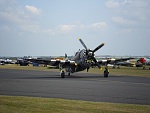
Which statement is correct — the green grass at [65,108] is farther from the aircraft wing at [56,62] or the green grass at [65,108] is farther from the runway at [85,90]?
the aircraft wing at [56,62]

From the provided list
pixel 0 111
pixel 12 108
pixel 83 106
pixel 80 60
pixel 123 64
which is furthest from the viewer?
pixel 123 64

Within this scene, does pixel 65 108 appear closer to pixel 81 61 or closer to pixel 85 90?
pixel 85 90

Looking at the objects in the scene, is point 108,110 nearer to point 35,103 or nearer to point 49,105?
point 49,105

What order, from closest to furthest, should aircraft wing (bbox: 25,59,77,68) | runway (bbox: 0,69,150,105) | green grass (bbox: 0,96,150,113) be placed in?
green grass (bbox: 0,96,150,113)
runway (bbox: 0,69,150,105)
aircraft wing (bbox: 25,59,77,68)

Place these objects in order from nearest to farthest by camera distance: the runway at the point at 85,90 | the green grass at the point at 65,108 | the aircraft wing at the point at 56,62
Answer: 1. the green grass at the point at 65,108
2. the runway at the point at 85,90
3. the aircraft wing at the point at 56,62

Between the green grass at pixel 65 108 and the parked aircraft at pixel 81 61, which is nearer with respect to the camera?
the green grass at pixel 65 108

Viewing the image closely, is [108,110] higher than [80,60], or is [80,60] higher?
[80,60]

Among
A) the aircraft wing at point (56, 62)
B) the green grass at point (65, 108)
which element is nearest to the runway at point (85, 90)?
the green grass at point (65, 108)

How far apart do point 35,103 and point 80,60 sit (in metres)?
26.7

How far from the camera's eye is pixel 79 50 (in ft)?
135

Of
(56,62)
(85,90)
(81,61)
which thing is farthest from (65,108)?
(81,61)

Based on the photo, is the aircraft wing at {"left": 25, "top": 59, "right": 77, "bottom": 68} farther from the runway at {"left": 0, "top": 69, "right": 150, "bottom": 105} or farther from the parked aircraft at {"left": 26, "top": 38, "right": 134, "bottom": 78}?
the runway at {"left": 0, "top": 69, "right": 150, "bottom": 105}

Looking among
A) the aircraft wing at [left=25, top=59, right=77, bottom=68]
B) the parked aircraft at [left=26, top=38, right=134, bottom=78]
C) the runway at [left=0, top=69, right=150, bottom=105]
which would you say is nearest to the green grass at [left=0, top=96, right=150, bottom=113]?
the runway at [left=0, top=69, right=150, bottom=105]

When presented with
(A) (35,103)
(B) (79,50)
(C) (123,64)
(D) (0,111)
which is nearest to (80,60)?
(B) (79,50)
